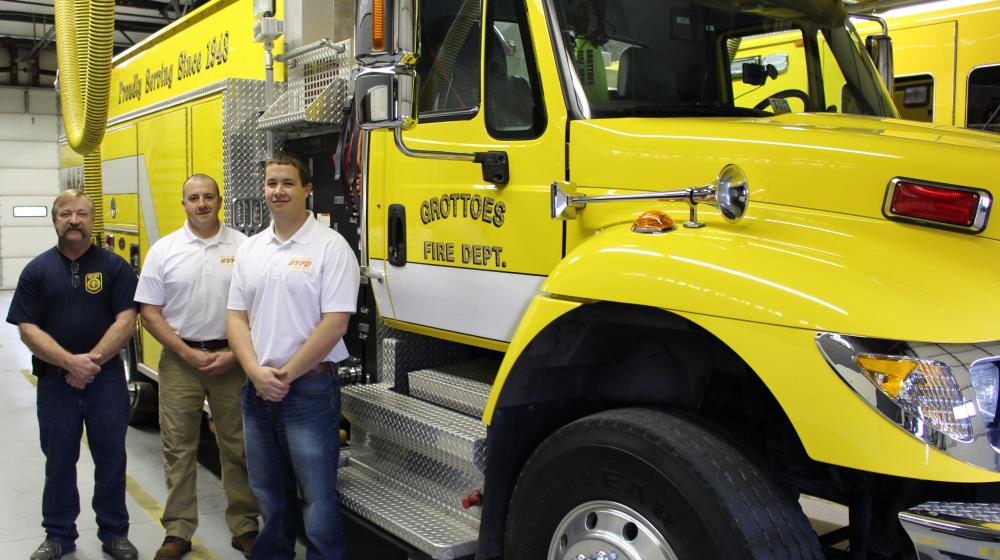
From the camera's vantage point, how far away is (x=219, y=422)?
16.7 feet

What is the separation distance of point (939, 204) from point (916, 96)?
514cm

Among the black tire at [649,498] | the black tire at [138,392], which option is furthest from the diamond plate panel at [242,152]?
the black tire at [649,498]

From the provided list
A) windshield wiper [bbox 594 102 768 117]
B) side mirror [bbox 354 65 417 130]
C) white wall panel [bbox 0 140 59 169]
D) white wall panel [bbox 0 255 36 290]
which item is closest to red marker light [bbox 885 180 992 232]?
windshield wiper [bbox 594 102 768 117]

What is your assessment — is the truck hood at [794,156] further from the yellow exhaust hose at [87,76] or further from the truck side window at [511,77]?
the yellow exhaust hose at [87,76]

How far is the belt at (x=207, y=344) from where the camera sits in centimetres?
502

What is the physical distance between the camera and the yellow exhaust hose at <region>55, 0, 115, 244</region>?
22.8 ft

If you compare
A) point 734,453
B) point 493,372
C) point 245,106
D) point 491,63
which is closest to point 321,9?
point 245,106

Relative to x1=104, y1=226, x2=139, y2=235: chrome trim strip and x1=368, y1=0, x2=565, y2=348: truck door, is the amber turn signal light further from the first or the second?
x1=104, y1=226, x2=139, y2=235: chrome trim strip

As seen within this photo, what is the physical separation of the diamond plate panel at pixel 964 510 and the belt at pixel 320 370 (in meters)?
2.54

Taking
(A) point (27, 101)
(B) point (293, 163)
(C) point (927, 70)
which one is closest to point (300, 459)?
(B) point (293, 163)

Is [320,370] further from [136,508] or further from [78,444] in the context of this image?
[136,508]

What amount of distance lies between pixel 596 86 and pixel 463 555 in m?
1.75

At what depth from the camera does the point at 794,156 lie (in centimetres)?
272

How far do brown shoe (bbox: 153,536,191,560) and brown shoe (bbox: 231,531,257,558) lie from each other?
255 millimetres
